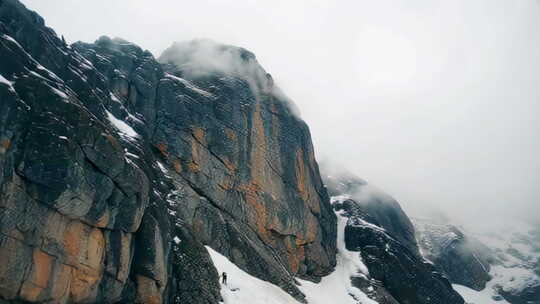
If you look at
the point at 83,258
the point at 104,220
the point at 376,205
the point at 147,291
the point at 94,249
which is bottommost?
the point at 376,205

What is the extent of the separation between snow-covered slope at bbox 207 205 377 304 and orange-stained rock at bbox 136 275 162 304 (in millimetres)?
8101

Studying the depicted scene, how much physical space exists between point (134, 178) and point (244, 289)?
17880 mm

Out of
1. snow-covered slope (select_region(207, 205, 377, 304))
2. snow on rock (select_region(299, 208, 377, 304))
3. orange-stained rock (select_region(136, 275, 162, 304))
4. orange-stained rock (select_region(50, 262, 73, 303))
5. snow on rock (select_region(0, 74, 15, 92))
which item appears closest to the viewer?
snow on rock (select_region(0, 74, 15, 92))

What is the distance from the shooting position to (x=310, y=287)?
5869 centimetres

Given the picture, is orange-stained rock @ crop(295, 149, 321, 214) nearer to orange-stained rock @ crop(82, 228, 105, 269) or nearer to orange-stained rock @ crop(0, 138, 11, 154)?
orange-stained rock @ crop(82, 228, 105, 269)

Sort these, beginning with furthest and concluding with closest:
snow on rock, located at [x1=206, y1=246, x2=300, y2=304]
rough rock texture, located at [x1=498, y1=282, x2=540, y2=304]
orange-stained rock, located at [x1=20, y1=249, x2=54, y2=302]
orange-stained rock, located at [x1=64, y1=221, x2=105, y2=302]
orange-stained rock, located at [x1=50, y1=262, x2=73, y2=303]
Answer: rough rock texture, located at [x1=498, y1=282, x2=540, y2=304], snow on rock, located at [x1=206, y1=246, x2=300, y2=304], orange-stained rock, located at [x1=64, y1=221, x2=105, y2=302], orange-stained rock, located at [x1=50, y1=262, x2=73, y2=303], orange-stained rock, located at [x1=20, y1=249, x2=54, y2=302]

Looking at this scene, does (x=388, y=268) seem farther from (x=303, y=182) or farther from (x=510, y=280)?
(x=510, y=280)

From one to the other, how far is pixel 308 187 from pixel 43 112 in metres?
50.2

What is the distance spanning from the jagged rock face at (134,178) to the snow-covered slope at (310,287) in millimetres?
2221

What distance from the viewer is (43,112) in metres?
25.3

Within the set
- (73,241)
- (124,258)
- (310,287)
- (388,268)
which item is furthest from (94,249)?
(388,268)

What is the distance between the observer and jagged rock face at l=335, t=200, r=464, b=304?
69.8 meters

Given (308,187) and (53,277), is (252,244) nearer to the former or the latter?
(308,187)

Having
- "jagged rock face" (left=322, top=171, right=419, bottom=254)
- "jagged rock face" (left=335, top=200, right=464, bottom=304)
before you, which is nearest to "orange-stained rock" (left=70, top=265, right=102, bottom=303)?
"jagged rock face" (left=335, top=200, right=464, bottom=304)
